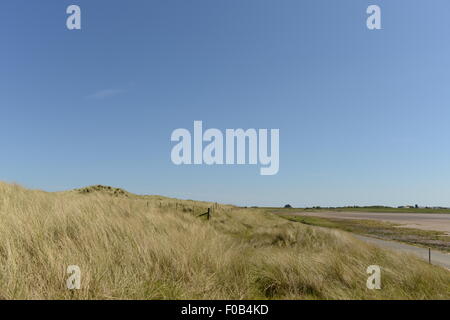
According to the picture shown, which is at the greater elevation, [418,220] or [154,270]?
[154,270]

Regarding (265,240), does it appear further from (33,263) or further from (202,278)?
(33,263)

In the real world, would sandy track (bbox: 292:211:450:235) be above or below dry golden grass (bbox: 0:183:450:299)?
below

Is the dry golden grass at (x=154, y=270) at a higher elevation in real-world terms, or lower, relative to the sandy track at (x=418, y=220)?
higher

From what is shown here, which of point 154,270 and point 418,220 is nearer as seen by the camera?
point 154,270

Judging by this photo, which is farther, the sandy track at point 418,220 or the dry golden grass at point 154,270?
the sandy track at point 418,220

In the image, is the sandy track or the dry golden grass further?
the sandy track

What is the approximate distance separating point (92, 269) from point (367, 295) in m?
4.70
